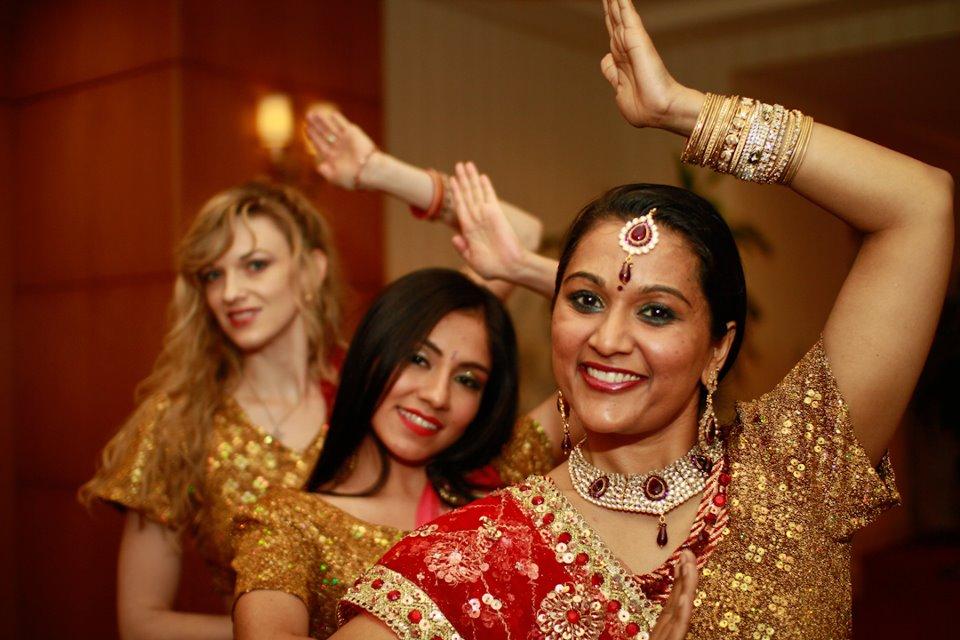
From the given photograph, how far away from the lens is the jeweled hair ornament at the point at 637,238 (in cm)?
144

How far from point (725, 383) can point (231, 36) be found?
3101mm

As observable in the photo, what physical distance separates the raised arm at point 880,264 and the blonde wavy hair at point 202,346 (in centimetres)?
164

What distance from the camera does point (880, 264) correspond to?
1.47m

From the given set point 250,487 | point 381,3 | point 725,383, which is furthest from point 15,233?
point 725,383

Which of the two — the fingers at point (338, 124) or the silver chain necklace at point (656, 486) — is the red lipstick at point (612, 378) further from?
the fingers at point (338, 124)

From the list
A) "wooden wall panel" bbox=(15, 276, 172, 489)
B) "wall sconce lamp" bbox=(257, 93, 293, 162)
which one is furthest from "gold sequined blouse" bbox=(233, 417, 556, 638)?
"wall sconce lamp" bbox=(257, 93, 293, 162)

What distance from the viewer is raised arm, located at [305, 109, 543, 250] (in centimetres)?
253

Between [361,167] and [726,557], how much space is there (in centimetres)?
145

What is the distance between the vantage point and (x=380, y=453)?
7.31ft

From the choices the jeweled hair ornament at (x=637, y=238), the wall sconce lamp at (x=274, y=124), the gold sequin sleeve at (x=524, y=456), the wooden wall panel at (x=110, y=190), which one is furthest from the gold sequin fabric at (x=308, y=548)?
the wall sconce lamp at (x=274, y=124)

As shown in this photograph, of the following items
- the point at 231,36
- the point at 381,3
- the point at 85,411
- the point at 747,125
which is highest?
the point at 381,3

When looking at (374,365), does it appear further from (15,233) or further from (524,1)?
(524,1)

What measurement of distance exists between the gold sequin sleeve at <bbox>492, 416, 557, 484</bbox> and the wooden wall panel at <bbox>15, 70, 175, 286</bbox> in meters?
2.12

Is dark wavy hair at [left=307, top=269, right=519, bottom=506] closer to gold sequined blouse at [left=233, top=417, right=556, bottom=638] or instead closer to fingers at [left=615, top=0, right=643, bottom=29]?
gold sequined blouse at [left=233, top=417, right=556, bottom=638]
